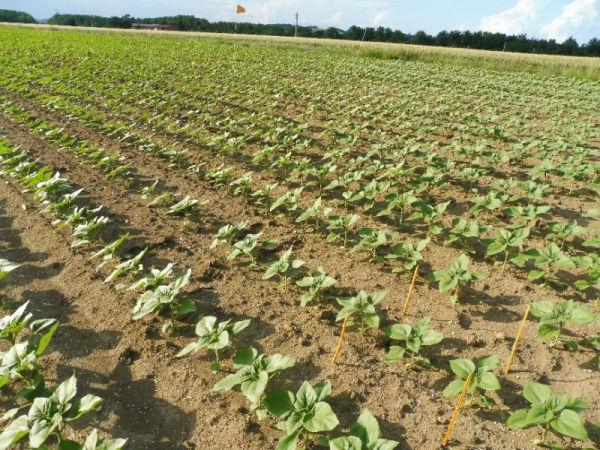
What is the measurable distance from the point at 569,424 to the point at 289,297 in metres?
2.48

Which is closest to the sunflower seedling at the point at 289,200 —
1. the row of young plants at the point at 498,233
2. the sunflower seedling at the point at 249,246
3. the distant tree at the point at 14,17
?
the row of young plants at the point at 498,233

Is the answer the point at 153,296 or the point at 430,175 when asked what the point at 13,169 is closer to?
the point at 153,296

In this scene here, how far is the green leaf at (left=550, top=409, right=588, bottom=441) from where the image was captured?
2.35m

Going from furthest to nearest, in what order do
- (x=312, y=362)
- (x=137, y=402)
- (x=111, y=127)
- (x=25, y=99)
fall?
1. (x=25, y=99)
2. (x=111, y=127)
3. (x=312, y=362)
4. (x=137, y=402)

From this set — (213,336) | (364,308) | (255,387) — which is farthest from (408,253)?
(255,387)

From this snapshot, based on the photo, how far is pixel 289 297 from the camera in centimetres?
426

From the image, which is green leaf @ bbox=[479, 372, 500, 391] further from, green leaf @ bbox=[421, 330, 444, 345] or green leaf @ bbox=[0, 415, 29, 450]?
green leaf @ bbox=[0, 415, 29, 450]

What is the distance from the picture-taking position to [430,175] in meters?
6.42

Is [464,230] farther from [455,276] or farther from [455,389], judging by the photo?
[455,389]

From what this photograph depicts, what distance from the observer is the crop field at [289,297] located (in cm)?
287

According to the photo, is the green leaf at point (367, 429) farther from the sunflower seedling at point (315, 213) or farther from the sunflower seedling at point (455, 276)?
the sunflower seedling at point (315, 213)

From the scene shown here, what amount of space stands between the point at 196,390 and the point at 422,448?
5.33 ft

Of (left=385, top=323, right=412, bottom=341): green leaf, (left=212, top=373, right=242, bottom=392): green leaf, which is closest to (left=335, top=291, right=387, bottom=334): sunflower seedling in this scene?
(left=385, top=323, right=412, bottom=341): green leaf

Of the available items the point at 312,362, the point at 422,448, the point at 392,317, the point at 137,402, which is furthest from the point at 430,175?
the point at 137,402
